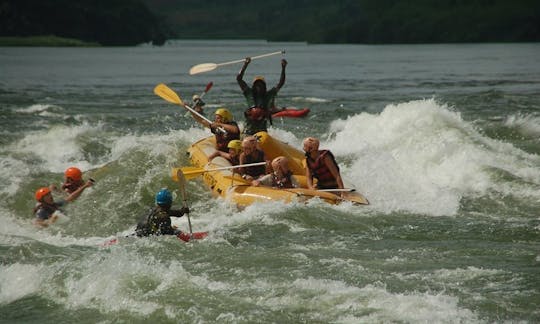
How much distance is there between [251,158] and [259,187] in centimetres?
69

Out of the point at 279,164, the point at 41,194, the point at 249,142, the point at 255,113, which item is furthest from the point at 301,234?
the point at 255,113

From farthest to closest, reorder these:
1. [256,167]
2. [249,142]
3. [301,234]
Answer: [256,167] → [249,142] → [301,234]

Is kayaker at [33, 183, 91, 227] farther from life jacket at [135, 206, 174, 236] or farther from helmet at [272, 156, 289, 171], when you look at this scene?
helmet at [272, 156, 289, 171]

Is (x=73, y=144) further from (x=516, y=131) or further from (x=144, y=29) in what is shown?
(x=144, y=29)

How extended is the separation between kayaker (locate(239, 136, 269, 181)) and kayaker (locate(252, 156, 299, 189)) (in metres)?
0.31

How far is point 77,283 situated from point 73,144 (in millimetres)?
12297

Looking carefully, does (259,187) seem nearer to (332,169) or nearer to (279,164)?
(279,164)

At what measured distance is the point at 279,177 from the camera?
1366 centimetres

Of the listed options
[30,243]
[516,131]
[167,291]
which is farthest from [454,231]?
[516,131]

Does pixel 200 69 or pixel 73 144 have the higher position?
pixel 200 69

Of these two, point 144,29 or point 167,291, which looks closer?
point 167,291

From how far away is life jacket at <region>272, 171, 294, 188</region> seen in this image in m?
13.7

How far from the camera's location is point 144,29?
130 metres

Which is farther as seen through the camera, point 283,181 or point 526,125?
point 526,125
